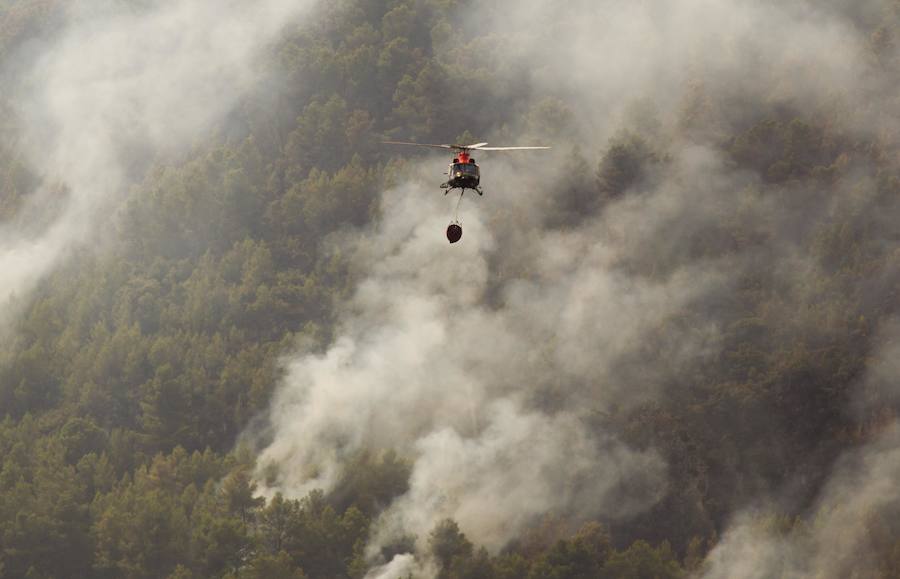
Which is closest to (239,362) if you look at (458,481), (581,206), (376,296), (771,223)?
(376,296)

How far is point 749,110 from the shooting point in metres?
121

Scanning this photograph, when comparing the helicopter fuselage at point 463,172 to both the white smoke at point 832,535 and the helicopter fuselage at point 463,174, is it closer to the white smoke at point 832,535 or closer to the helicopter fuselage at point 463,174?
the helicopter fuselage at point 463,174

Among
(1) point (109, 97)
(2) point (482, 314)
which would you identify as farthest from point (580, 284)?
(1) point (109, 97)

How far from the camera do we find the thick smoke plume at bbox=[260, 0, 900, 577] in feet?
304

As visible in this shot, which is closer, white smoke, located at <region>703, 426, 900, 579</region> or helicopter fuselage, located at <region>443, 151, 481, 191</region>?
helicopter fuselage, located at <region>443, 151, 481, 191</region>

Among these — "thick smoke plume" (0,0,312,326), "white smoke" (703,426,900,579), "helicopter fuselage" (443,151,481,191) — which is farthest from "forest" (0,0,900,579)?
"helicopter fuselage" (443,151,481,191)

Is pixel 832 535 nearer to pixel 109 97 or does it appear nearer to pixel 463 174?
pixel 463 174

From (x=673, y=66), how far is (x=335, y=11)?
30.6 metres

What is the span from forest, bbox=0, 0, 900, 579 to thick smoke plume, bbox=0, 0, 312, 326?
3.39ft

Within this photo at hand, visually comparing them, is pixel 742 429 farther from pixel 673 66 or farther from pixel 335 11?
pixel 335 11

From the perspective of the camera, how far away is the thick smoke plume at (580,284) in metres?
92.7

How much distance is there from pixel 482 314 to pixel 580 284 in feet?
23.3

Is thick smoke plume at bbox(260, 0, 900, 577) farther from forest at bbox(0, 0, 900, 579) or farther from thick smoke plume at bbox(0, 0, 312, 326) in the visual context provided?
thick smoke plume at bbox(0, 0, 312, 326)

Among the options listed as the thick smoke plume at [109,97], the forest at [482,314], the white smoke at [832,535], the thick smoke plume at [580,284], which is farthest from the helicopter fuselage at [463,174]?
the thick smoke plume at [109,97]
